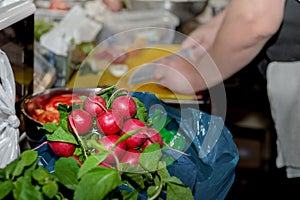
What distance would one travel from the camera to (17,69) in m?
1.00

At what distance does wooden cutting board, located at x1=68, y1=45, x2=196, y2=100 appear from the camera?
4.06ft

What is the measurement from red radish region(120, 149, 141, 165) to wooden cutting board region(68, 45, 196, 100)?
0.37 m

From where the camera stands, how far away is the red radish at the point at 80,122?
72 cm

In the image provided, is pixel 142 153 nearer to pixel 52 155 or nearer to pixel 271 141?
pixel 52 155

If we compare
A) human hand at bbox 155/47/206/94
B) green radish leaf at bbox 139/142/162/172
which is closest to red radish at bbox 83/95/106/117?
green radish leaf at bbox 139/142/162/172

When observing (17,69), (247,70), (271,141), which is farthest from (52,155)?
(271,141)

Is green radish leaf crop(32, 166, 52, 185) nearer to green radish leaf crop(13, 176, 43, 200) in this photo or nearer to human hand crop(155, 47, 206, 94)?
green radish leaf crop(13, 176, 43, 200)

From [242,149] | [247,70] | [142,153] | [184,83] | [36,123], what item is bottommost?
[242,149]

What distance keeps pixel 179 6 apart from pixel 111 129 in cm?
134

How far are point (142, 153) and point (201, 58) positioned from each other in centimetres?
77

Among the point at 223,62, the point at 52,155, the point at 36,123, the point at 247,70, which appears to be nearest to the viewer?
the point at 52,155

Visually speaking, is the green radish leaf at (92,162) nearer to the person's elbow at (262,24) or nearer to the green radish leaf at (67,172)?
the green radish leaf at (67,172)

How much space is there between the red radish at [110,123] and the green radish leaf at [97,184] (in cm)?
11

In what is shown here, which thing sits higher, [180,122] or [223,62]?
[180,122]
